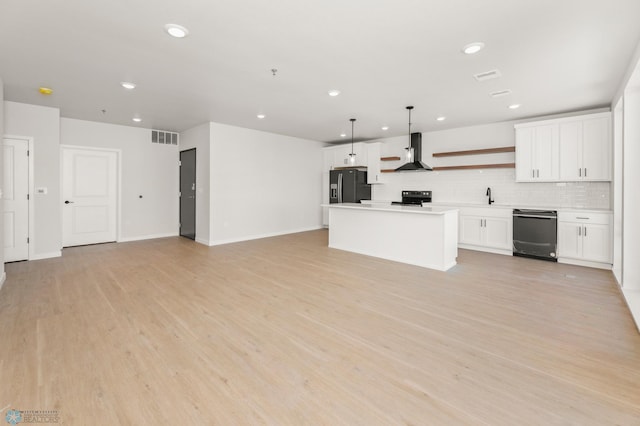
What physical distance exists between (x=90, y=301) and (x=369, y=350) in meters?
3.03

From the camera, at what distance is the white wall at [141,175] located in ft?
20.5

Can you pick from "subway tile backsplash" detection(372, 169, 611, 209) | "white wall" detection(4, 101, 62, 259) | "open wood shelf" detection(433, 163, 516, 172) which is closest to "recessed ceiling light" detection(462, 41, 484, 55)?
"open wood shelf" detection(433, 163, 516, 172)

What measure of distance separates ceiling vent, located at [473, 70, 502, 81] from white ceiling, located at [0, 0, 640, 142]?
0.10m

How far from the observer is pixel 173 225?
7.45 meters

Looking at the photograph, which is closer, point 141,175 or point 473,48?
point 473,48

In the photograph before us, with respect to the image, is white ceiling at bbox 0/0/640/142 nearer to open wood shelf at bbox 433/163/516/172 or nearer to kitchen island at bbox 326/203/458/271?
open wood shelf at bbox 433/163/516/172

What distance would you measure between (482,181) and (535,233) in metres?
1.63

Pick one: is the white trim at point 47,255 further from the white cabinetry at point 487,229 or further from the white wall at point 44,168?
the white cabinetry at point 487,229

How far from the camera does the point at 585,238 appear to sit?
4742mm

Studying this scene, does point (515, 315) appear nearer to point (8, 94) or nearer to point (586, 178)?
point (586, 178)

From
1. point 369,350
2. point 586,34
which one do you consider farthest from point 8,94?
point 586,34

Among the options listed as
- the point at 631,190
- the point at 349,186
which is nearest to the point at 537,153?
the point at 631,190

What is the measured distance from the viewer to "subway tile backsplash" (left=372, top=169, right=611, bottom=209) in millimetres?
5234

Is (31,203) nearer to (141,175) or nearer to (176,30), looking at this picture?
(141,175)
